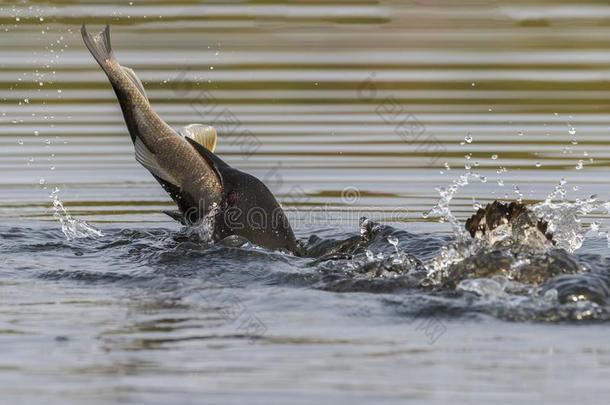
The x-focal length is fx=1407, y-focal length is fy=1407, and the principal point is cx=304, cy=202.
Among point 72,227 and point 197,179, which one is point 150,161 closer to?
point 197,179

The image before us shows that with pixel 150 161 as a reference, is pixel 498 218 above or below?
below

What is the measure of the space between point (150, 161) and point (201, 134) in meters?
0.38

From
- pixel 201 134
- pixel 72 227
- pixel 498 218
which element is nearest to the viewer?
pixel 498 218

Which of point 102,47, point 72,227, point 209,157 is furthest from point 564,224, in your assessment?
point 72,227

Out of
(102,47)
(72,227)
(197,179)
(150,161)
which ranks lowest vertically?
(72,227)

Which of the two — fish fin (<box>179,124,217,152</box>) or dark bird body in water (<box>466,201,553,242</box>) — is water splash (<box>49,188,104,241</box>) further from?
dark bird body in water (<box>466,201,553,242</box>)

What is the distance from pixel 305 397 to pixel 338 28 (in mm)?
11072

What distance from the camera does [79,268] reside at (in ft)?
25.9

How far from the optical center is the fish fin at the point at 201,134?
8.21 meters

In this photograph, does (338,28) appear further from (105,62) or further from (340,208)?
(105,62)

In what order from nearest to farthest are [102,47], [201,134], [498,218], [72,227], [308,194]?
[498,218] < [102,47] < [201,134] < [72,227] < [308,194]

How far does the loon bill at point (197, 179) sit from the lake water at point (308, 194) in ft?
0.85

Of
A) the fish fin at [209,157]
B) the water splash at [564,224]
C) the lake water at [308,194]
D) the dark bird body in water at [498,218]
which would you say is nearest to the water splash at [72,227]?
the lake water at [308,194]

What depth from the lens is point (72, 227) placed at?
9109mm
